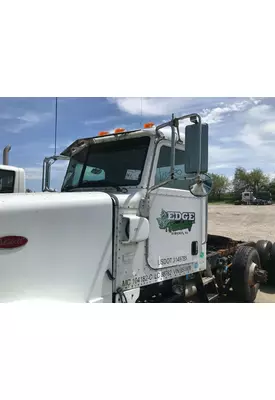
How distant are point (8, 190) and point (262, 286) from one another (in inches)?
212

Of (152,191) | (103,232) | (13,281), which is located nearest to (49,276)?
(13,281)

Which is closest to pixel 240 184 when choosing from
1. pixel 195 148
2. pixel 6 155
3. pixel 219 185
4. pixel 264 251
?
pixel 219 185

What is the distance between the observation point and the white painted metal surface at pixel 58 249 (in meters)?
1.93

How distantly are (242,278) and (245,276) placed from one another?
0.18 feet

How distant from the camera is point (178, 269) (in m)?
3.23

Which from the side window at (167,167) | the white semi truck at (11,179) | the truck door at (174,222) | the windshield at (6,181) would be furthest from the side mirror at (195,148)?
→ the windshield at (6,181)

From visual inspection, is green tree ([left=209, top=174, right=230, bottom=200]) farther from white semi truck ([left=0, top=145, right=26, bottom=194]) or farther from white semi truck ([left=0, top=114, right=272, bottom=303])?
white semi truck ([left=0, top=145, right=26, bottom=194])

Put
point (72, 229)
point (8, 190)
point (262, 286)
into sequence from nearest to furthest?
1. point (72, 229)
2. point (8, 190)
3. point (262, 286)

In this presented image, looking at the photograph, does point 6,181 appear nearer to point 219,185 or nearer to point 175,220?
point 175,220

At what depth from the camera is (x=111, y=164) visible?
313cm

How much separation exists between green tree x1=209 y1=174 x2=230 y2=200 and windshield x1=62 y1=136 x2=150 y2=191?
0.88 m

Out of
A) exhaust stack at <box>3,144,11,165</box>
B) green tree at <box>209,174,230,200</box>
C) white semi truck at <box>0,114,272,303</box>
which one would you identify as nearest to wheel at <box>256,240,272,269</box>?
white semi truck at <box>0,114,272,303</box>
